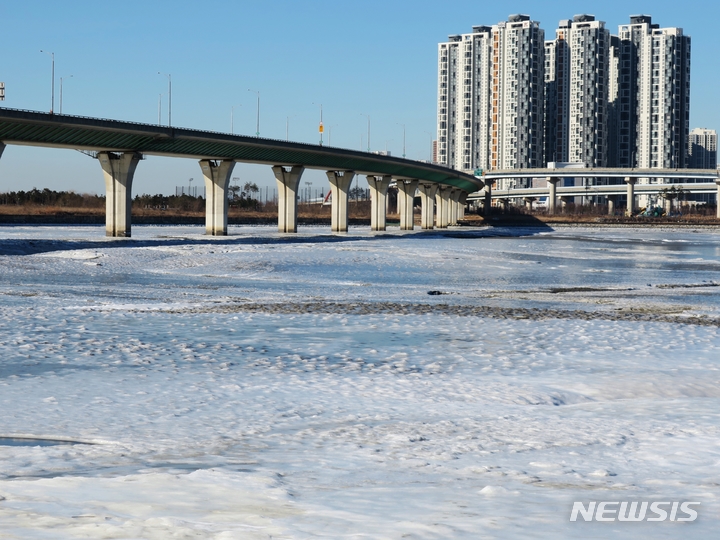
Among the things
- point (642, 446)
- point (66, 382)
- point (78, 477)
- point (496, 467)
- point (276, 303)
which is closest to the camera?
point (78, 477)

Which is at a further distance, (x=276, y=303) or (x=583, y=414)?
(x=276, y=303)

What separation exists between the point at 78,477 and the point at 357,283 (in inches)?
939

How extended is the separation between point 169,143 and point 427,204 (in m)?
73.3

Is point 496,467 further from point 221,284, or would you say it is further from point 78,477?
point 221,284

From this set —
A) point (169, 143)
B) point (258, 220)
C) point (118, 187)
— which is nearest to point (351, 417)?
point (118, 187)

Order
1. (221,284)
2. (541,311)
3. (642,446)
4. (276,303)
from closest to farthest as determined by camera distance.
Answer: (642,446) < (541,311) < (276,303) < (221,284)

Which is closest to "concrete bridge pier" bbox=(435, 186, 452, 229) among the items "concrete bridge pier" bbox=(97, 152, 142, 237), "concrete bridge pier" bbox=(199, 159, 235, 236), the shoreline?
the shoreline

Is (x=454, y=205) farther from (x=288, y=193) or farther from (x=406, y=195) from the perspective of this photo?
(x=288, y=193)

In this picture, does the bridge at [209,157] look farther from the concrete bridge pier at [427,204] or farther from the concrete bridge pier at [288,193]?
the concrete bridge pier at [427,204]

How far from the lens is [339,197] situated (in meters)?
106

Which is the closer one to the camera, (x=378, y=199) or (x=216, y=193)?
(x=216, y=193)

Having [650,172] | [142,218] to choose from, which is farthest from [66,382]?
[650,172]

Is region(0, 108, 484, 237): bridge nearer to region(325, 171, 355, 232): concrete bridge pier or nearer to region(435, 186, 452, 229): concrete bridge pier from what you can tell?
region(325, 171, 355, 232): concrete bridge pier

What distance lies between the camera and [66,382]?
36.6 feet
